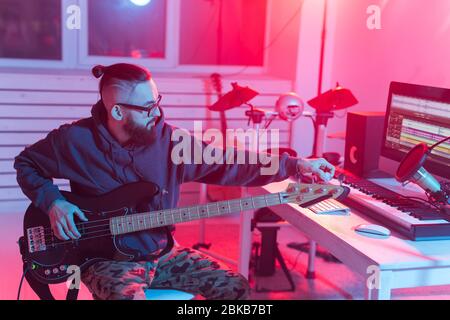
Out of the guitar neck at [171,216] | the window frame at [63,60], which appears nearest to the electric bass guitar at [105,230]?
the guitar neck at [171,216]

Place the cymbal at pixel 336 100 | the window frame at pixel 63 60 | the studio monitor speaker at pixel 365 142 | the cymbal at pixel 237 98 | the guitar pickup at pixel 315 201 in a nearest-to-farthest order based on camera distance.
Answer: the guitar pickup at pixel 315 201 → the studio monitor speaker at pixel 365 142 → the cymbal at pixel 336 100 → the cymbal at pixel 237 98 → the window frame at pixel 63 60

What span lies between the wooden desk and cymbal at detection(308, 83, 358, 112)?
936 millimetres

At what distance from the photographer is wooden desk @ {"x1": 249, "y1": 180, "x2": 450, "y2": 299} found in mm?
1693

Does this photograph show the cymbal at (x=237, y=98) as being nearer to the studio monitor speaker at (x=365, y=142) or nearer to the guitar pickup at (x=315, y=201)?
the studio monitor speaker at (x=365, y=142)

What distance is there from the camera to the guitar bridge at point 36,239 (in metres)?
2.03

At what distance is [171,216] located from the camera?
2027 millimetres

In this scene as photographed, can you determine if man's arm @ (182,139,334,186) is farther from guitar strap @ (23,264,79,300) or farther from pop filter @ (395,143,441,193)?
guitar strap @ (23,264,79,300)

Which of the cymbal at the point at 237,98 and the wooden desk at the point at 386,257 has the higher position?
the cymbal at the point at 237,98

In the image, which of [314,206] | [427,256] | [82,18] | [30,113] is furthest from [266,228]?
[82,18]

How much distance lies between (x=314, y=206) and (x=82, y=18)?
2795 mm

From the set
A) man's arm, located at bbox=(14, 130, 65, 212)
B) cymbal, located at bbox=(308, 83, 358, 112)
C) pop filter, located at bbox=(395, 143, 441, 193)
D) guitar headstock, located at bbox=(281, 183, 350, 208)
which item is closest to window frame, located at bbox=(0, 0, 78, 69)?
cymbal, located at bbox=(308, 83, 358, 112)

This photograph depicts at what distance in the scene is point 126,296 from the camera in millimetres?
1855

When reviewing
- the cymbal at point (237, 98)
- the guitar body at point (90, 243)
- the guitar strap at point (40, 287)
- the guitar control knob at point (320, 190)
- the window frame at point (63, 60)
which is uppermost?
the window frame at point (63, 60)
